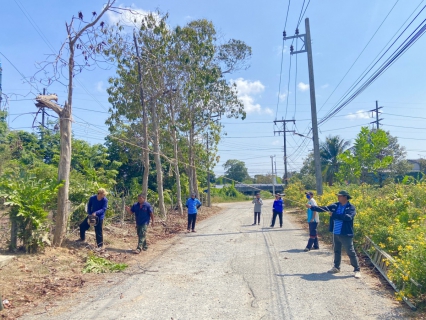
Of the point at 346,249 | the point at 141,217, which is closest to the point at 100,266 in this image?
the point at 141,217

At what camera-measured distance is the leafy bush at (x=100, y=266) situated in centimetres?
845

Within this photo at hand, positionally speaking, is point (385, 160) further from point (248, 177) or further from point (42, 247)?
point (248, 177)

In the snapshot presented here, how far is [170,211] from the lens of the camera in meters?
24.9

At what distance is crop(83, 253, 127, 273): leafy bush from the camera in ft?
27.7

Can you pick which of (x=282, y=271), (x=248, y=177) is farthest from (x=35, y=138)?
(x=248, y=177)

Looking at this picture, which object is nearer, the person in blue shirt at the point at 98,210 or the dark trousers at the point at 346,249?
the dark trousers at the point at 346,249

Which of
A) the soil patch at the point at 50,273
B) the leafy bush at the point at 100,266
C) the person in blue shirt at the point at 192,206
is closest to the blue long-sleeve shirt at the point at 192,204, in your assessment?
the person in blue shirt at the point at 192,206

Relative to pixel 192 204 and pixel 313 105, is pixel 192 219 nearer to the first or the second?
pixel 192 204

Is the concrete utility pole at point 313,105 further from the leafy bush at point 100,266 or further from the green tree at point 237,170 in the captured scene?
the green tree at point 237,170

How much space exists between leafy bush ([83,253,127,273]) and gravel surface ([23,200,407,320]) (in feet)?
1.47

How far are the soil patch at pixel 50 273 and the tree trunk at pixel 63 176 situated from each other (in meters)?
0.40

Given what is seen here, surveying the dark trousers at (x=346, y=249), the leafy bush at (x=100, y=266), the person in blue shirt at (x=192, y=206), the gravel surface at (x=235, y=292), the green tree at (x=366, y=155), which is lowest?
the gravel surface at (x=235, y=292)

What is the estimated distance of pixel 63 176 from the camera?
375 inches

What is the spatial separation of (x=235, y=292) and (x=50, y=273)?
12.6ft
